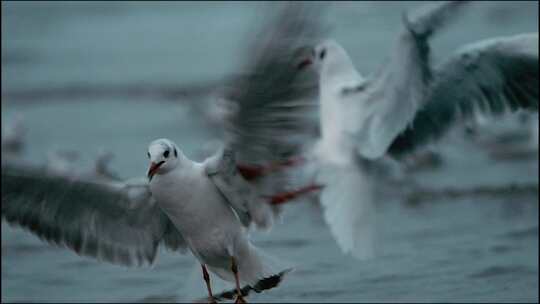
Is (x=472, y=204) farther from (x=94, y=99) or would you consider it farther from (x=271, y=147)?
(x=94, y=99)

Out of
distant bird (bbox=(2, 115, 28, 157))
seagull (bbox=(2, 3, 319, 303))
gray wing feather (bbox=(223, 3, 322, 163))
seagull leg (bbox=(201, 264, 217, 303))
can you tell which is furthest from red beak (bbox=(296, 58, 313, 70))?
distant bird (bbox=(2, 115, 28, 157))

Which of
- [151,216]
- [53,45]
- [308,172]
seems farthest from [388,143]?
[53,45]

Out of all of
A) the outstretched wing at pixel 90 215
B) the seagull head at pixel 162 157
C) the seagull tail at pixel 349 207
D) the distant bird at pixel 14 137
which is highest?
the distant bird at pixel 14 137

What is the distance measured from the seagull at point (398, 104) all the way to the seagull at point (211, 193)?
0.27 metres

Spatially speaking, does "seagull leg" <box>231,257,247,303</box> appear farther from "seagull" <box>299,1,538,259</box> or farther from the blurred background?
"seagull" <box>299,1,538,259</box>

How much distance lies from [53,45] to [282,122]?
39.9 ft

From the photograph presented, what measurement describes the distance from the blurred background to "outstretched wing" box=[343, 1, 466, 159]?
1.85ft

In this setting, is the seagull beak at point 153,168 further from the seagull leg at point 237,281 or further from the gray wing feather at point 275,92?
the seagull leg at point 237,281

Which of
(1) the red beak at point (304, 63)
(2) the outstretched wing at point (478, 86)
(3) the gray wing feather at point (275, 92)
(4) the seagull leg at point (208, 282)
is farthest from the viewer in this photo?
(2) the outstretched wing at point (478, 86)

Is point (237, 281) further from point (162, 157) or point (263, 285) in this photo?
point (162, 157)

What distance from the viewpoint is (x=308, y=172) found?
6.75 m

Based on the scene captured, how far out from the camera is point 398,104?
6887 millimetres

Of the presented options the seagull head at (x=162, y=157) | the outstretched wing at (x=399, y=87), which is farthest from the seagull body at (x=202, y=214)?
Answer: the outstretched wing at (x=399, y=87)

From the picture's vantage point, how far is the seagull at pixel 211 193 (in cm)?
479
